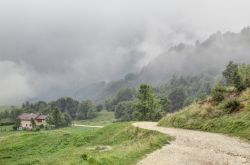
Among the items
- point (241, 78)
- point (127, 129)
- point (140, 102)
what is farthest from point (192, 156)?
point (140, 102)

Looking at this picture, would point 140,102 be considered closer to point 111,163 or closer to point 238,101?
point 238,101

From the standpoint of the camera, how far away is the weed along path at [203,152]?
3167 cm

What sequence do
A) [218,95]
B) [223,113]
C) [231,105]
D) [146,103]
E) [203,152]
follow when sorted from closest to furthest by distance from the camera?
1. [203,152]
2. [223,113]
3. [231,105]
4. [218,95]
5. [146,103]

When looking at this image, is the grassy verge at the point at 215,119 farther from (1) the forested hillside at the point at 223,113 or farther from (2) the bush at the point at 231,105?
(2) the bush at the point at 231,105

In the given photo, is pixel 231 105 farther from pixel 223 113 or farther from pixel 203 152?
pixel 203 152

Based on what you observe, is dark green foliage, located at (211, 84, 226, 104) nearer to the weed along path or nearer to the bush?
the bush

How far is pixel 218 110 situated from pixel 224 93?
8.33 meters

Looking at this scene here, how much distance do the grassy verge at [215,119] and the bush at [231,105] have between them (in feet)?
2.21

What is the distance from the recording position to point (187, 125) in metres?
59.5

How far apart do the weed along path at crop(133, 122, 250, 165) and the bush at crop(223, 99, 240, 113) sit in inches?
424

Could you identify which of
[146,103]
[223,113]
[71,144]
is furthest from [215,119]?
[146,103]

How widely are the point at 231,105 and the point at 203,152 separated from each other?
2254cm

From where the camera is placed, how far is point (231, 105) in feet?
185

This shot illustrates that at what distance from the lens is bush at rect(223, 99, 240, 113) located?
183ft
